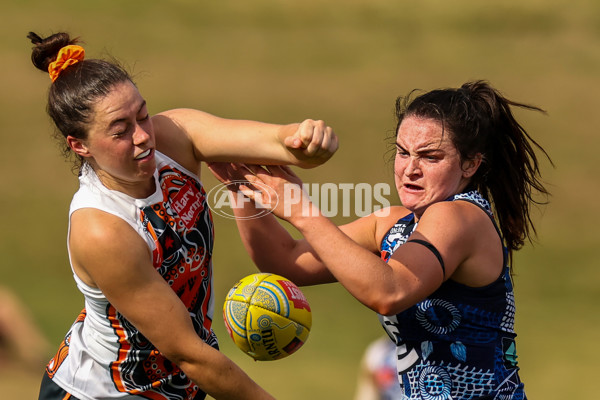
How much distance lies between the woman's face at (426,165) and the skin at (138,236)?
358mm

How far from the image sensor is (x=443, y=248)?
3158mm

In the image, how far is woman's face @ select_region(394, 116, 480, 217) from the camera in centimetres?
335

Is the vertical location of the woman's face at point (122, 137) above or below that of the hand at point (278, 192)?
above

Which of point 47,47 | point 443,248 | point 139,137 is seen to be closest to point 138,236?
point 139,137

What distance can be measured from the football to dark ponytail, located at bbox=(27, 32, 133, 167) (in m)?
0.89

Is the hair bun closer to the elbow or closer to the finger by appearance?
the finger

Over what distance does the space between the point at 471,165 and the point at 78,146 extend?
55.0 inches

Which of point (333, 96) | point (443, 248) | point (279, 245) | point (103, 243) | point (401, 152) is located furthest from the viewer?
point (333, 96)

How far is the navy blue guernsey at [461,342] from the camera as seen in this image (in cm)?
329

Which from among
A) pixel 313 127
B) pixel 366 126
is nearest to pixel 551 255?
pixel 366 126

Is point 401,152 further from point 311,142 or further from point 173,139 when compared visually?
point 173,139

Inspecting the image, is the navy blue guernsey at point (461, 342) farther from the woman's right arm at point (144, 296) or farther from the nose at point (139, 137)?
the nose at point (139, 137)

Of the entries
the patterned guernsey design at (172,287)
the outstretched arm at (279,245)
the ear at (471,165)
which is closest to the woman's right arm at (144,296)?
the patterned guernsey design at (172,287)

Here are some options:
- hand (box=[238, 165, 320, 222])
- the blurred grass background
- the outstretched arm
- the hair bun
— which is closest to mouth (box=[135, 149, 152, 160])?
hand (box=[238, 165, 320, 222])
